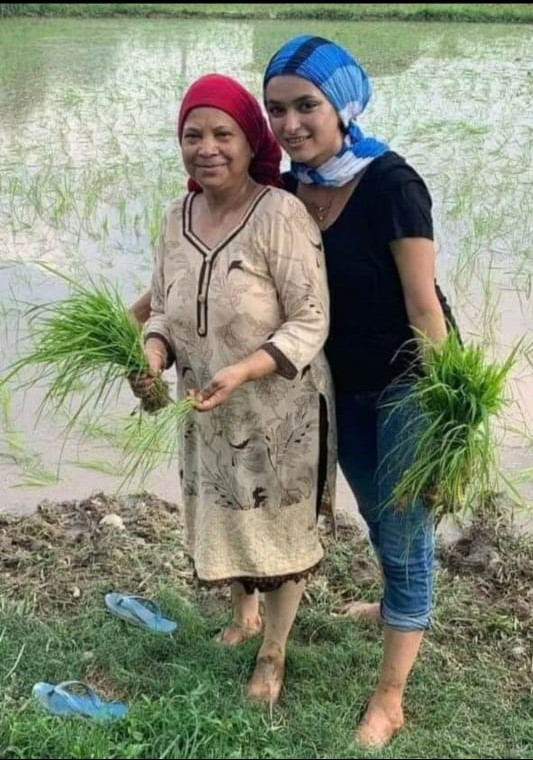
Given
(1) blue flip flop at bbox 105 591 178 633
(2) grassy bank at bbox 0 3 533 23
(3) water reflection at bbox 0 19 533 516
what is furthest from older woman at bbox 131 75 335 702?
(2) grassy bank at bbox 0 3 533 23

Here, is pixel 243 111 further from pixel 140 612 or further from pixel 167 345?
pixel 140 612

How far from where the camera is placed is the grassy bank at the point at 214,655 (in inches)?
73.7

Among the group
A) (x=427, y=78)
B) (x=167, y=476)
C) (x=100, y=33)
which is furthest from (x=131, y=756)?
(x=100, y=33)

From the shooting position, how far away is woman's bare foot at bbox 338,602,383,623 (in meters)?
2.53

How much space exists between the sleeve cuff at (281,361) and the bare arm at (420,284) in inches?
9.8

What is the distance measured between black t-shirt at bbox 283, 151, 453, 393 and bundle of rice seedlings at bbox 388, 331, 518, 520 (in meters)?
0.09

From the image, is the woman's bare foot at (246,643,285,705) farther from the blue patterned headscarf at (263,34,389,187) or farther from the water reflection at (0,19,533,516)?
the water reflection at (0,19,533,516)

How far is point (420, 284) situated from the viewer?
5.94ft

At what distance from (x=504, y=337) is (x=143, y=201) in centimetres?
313

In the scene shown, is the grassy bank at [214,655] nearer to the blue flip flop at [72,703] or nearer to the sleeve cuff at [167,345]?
the blue flip flop at [72,703]

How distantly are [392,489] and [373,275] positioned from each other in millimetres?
448

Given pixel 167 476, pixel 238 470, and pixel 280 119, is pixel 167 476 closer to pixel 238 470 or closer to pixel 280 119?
pixel 238 470

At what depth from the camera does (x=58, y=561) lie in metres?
2.81

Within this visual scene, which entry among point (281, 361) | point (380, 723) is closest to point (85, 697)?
point (380, 723)
